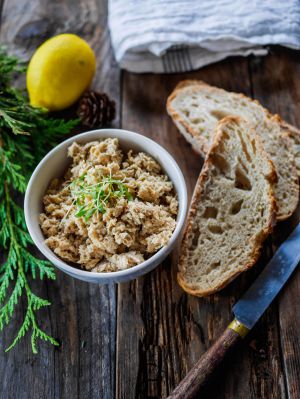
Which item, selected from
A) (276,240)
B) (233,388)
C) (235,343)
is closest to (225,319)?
(235,343)

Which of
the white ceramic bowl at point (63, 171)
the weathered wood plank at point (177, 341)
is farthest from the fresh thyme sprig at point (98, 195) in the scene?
the weathered wood plank at point (177, 341)

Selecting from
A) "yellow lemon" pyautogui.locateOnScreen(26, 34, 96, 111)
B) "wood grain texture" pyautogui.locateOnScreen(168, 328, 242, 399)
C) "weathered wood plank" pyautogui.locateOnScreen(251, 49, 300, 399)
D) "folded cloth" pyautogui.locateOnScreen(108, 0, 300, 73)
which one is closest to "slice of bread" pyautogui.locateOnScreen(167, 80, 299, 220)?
"weathered wood plank" pyautogui.locateOnScreen(251, 49, 300, 399)

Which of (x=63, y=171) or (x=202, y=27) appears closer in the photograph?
(x=63, y=171)

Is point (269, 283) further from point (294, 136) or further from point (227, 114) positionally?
point (227, 114)

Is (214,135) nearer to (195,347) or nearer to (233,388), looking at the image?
(195,347)

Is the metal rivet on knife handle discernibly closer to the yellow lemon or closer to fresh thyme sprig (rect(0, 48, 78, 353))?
fresh thyme sprig (rect(0, 48, 78, 353))

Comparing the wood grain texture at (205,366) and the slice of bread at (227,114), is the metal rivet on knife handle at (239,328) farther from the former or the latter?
the slice of bread at (227,114)

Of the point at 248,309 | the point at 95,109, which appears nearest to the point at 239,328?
the point at 248,309
